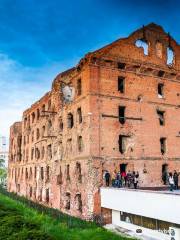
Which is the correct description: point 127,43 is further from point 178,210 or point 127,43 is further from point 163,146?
point 178,210

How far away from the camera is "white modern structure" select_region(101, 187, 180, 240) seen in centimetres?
1770

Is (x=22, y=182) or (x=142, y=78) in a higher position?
(x=142, y=78)

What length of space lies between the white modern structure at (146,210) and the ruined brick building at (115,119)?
1.82 metres

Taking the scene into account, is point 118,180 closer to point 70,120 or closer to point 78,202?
point 78,202

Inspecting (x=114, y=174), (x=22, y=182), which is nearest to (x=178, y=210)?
(x=114, y=174)

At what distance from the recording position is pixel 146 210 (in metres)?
19.4

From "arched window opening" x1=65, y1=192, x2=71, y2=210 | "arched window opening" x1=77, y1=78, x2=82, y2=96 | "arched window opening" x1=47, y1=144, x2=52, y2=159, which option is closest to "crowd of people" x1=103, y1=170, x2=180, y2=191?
"arched window opening" x1=65, y1=192, x2=71, y2=210

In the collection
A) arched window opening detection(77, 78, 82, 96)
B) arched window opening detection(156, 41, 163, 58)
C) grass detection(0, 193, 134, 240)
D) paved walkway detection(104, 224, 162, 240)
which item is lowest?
paved walkway detection(104, 224, 162, 240)

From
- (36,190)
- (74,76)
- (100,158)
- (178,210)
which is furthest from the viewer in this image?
(36,190)

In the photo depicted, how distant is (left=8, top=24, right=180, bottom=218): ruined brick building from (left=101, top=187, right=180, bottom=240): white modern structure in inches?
71.7

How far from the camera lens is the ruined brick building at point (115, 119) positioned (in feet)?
83.3

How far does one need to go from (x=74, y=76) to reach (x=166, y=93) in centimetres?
870

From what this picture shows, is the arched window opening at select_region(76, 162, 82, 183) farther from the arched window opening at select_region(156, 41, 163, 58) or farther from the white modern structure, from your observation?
the arched window opening at select_region(156, 41, 163, 58)

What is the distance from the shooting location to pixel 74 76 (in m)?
28.9
